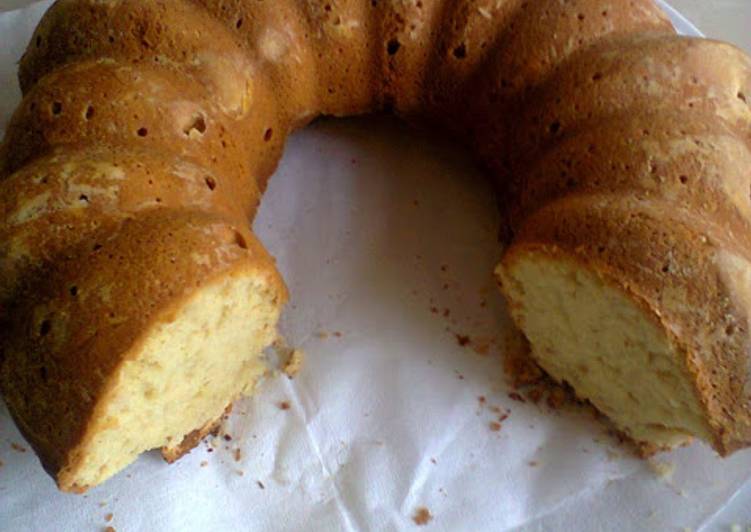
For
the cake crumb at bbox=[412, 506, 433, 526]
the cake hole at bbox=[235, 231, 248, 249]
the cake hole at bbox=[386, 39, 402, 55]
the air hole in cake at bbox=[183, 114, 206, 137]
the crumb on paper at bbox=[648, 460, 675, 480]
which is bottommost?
the cake crumb at bbox=[412, 506, 433, 526]

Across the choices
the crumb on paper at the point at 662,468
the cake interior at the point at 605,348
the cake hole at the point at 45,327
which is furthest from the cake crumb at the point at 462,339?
the cake hole at the point at 45,327

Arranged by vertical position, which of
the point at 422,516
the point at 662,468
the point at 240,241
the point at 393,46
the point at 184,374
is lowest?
the point at 422,516

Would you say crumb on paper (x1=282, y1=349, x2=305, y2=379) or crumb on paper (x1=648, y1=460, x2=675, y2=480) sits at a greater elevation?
crumb on paper (x1=648, y1=460, x2=675, y2=480)

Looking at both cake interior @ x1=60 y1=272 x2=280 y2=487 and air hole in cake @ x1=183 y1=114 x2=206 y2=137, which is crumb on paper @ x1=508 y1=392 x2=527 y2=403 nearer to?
cake interior @ x1=60 y1=272 x2=280 y2=487

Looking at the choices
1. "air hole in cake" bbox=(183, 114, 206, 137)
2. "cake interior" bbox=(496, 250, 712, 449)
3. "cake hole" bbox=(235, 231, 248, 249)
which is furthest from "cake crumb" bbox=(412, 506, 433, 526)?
"air hole in cake" bbox=(183, 114, 206, 137)

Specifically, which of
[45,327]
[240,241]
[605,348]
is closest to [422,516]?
[605,348]

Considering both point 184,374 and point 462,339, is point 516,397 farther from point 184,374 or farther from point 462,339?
point 184,374
